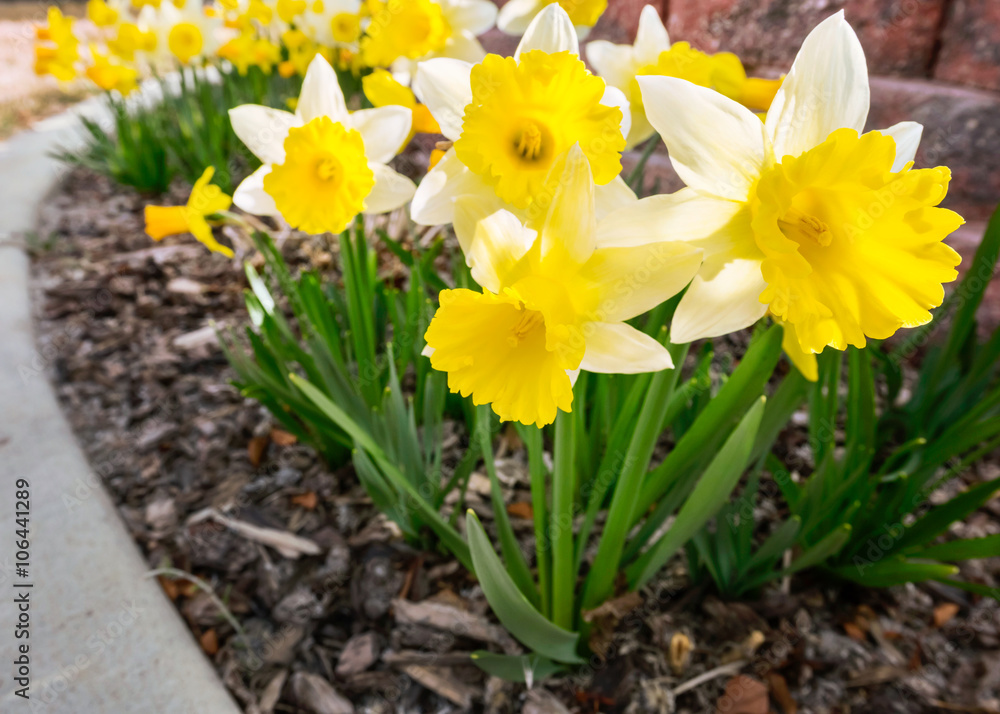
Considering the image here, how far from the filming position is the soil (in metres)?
1.08

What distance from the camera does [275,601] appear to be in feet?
4.08

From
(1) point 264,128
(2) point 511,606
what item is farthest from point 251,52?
(2) point 511,606

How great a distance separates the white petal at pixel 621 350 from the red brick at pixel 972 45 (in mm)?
1722

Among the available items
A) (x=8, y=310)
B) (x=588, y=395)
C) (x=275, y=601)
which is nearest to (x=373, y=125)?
(x=588, y=395)

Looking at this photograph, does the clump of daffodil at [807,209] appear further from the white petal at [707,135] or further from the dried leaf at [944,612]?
the dried leaf at [944,612]

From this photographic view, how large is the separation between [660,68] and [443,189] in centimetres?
31

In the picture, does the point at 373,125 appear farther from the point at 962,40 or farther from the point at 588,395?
the point at 962,40

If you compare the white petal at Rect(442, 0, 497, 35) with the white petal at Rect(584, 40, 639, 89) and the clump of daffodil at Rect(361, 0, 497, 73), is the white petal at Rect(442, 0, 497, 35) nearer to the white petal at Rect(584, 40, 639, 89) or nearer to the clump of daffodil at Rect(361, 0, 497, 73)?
the clump of daffodil at Rect(361, 0, 497, 73)

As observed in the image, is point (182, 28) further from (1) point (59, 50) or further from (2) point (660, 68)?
(2) point (660, 68)

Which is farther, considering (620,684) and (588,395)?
(588,395)

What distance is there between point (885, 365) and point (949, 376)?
17cm

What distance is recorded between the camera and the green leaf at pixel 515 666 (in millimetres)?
964

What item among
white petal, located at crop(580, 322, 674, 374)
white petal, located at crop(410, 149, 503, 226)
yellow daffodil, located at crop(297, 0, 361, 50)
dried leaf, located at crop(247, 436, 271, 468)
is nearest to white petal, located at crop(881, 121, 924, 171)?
white petal, located at crop(580, 322, 674, 374)

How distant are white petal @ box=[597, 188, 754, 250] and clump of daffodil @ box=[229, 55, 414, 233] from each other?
1.56ft
